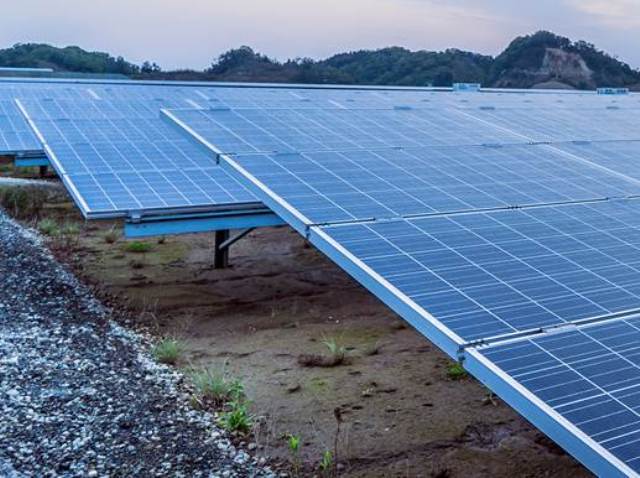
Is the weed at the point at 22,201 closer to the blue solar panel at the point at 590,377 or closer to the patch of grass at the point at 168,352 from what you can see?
the patch of grass at the point at 168,352

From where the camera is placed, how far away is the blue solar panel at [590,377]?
4098 mm

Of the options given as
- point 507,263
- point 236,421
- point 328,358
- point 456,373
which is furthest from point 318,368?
point 507,263

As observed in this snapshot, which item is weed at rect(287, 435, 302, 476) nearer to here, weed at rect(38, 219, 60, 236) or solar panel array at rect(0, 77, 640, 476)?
solar panel array at rect(0, 77, 640, 476)

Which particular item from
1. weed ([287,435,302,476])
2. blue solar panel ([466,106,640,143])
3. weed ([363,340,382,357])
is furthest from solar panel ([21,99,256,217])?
blue solar panel ([466,106,640,143])

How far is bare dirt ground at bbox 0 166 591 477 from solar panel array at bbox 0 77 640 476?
148cm

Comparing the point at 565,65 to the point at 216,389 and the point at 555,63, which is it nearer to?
the point at 555,63

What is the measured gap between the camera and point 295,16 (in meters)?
35.7

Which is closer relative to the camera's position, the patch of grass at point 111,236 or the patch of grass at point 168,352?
the patch of grass at point 168,352

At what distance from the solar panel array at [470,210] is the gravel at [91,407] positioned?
5.83 ft

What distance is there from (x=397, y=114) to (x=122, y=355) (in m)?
6.01

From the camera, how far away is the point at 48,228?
48.7ft

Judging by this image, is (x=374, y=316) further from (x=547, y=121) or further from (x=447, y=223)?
(x=547, y=121)

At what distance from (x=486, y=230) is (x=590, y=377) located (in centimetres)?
235

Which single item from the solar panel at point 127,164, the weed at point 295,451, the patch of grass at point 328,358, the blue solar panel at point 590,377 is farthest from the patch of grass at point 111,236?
the blue solar panel at point 590,377
